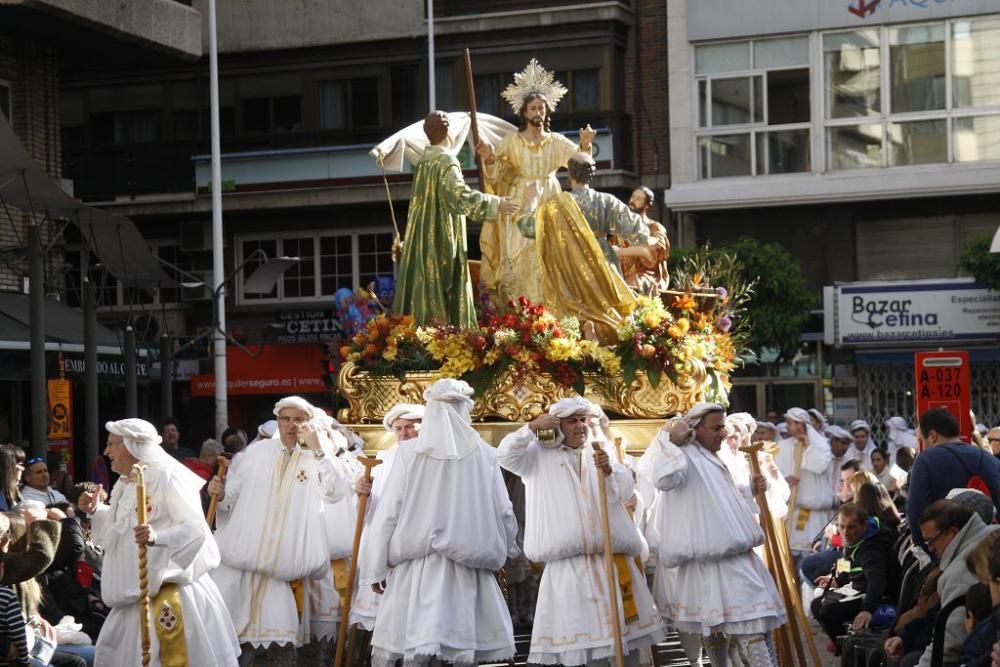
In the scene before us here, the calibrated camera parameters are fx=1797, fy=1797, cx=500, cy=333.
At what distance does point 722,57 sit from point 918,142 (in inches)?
149

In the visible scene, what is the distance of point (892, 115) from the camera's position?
3120 cm

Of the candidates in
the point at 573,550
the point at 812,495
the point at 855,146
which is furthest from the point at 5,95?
the point at 573,550

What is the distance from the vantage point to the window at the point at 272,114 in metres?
35.0

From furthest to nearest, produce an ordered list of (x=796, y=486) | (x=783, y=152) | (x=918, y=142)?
1. (x=783, y=152)
2. (x=918, y=142)
3. (x=796, y=486)

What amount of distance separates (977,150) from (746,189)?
398 cm

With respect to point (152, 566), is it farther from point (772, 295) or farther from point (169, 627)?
point (772, 295)

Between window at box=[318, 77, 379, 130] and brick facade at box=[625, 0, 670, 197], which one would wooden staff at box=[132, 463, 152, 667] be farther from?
window at box=[318, 77, 379, 130]

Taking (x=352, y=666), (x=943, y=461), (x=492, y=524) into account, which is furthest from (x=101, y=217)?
(x=943, y=461)

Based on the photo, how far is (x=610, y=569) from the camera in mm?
10789

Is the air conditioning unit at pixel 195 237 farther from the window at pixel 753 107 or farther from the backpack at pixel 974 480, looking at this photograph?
the backpack at pixel 974 480

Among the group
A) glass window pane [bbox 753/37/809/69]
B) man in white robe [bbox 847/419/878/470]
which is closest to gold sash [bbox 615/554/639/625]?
man in white robe [bbox 847/419/878/470]

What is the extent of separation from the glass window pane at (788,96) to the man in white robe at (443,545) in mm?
22169

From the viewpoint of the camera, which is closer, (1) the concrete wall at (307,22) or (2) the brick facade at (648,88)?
(2) the brick facade at (648,88)

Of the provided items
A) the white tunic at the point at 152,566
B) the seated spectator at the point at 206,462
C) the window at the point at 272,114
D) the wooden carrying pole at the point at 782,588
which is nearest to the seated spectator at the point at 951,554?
the wooden carrying pole at the point at 782,588
